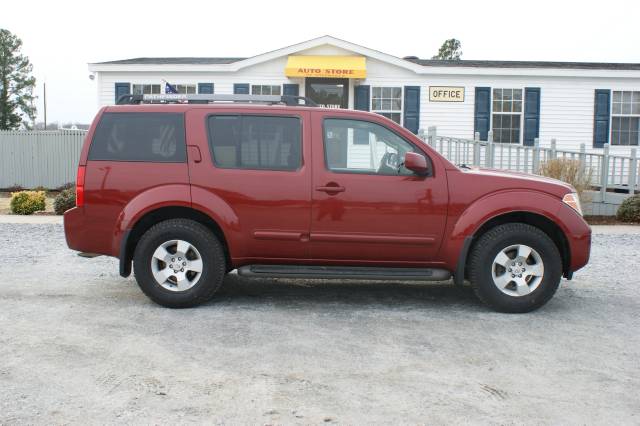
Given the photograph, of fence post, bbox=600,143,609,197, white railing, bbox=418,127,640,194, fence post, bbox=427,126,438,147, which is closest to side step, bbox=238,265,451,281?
white railing, bbox=418,127,640,194

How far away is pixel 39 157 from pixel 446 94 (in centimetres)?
1242

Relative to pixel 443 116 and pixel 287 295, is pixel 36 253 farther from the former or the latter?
pixel 443 116

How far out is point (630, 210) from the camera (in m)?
13.4

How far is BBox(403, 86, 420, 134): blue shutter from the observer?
2009 cm

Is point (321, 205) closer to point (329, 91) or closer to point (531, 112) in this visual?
point (329, 91)

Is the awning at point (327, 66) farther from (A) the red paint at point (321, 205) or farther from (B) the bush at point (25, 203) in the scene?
(A) the red paint at point (321, 205)

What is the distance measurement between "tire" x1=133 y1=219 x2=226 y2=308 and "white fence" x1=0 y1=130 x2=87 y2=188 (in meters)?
16.3

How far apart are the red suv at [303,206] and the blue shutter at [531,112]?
14.7 metres

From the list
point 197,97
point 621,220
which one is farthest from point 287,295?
point 621,220

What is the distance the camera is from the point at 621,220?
13656 mm

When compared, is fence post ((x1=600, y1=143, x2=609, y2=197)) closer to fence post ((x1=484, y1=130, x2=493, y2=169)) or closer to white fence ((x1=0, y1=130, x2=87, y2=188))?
fence post ((x1=484, y1=130, x2=493, y2=169))

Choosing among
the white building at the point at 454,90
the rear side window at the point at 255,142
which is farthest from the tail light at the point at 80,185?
the white building at the point at 454,90

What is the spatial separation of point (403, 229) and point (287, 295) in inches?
57.4

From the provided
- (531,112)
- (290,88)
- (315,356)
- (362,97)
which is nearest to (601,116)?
(531,112)
